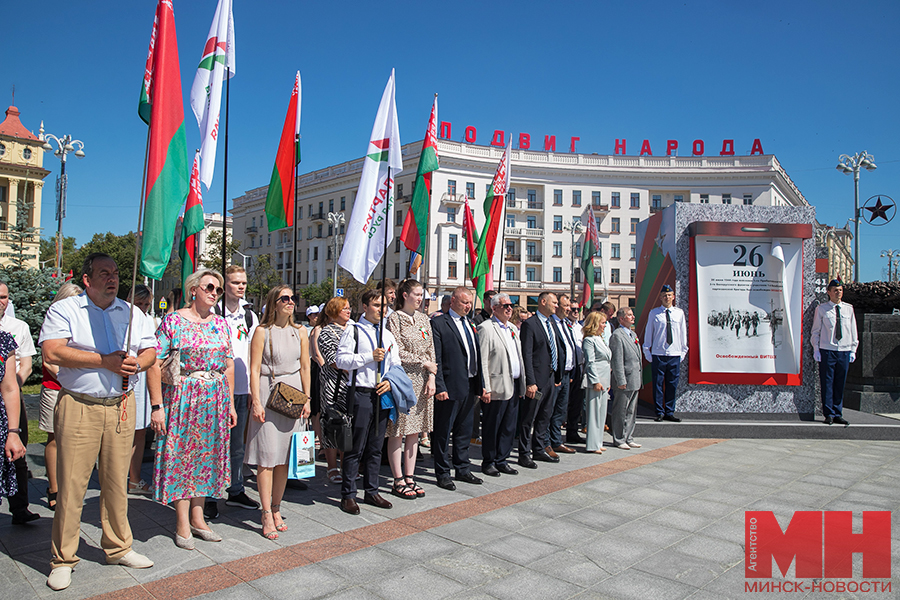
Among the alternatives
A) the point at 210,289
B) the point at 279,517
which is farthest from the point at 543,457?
the point at 210,289

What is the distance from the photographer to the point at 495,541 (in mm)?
4430

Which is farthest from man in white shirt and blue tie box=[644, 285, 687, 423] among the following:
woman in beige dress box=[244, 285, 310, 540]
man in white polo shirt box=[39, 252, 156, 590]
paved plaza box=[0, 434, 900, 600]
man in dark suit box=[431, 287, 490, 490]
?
man in white polo shirt box=[39, 252, 156, 590]

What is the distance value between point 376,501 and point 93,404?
97.4 inches

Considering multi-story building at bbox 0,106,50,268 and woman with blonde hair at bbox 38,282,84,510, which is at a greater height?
multi-story building at bbox 0,106,50,268

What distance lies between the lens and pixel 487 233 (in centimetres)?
1070

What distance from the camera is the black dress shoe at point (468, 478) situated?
6.19 metres

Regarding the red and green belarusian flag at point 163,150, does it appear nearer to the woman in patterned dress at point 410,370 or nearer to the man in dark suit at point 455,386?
the woman in patterned dress at point 410,370

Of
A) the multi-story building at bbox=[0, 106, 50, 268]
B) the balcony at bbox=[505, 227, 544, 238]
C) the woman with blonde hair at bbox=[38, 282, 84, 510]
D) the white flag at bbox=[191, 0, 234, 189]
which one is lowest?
the woman with blonde hair at bbox=[38, 282, 84, 510]

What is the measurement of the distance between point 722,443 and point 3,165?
215ft

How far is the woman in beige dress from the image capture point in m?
4.53

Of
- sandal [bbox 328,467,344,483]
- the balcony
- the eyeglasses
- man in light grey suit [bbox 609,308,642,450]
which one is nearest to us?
the eyeglasses

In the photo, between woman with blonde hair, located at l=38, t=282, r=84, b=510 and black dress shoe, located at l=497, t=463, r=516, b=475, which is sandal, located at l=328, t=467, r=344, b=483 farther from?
woman with blonde hair, located at l=38, t=282, r=84, b=510

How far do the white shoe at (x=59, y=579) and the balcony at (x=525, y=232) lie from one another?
59.9 meters
